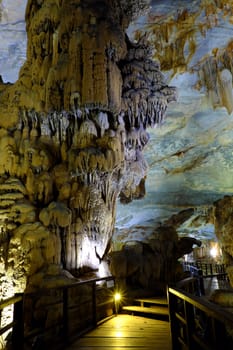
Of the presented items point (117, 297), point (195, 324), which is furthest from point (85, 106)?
point (195, 324)

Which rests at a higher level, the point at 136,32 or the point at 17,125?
the point at 136,32

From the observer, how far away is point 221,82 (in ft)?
37.0

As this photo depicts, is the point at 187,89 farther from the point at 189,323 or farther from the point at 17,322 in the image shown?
the point at 17,322

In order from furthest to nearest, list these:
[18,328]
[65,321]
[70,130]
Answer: [70,130] < [65,321] < [18,328]

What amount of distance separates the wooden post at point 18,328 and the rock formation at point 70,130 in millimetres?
4010

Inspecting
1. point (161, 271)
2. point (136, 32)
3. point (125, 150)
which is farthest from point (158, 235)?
point (136, 32)

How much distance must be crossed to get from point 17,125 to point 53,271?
4.84 meters

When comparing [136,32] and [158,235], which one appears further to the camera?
[158,235]

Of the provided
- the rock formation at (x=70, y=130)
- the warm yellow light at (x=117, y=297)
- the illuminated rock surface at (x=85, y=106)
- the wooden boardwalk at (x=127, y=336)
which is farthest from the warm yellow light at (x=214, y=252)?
the wooden boardwalk at (x=127, y=336)

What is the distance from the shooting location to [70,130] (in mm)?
9172

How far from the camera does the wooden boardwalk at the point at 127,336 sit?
13.4 ft

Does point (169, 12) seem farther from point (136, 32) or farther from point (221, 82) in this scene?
point (221, 82)

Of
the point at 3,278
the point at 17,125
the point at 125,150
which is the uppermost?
the point at 17,125

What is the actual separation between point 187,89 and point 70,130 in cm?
518
